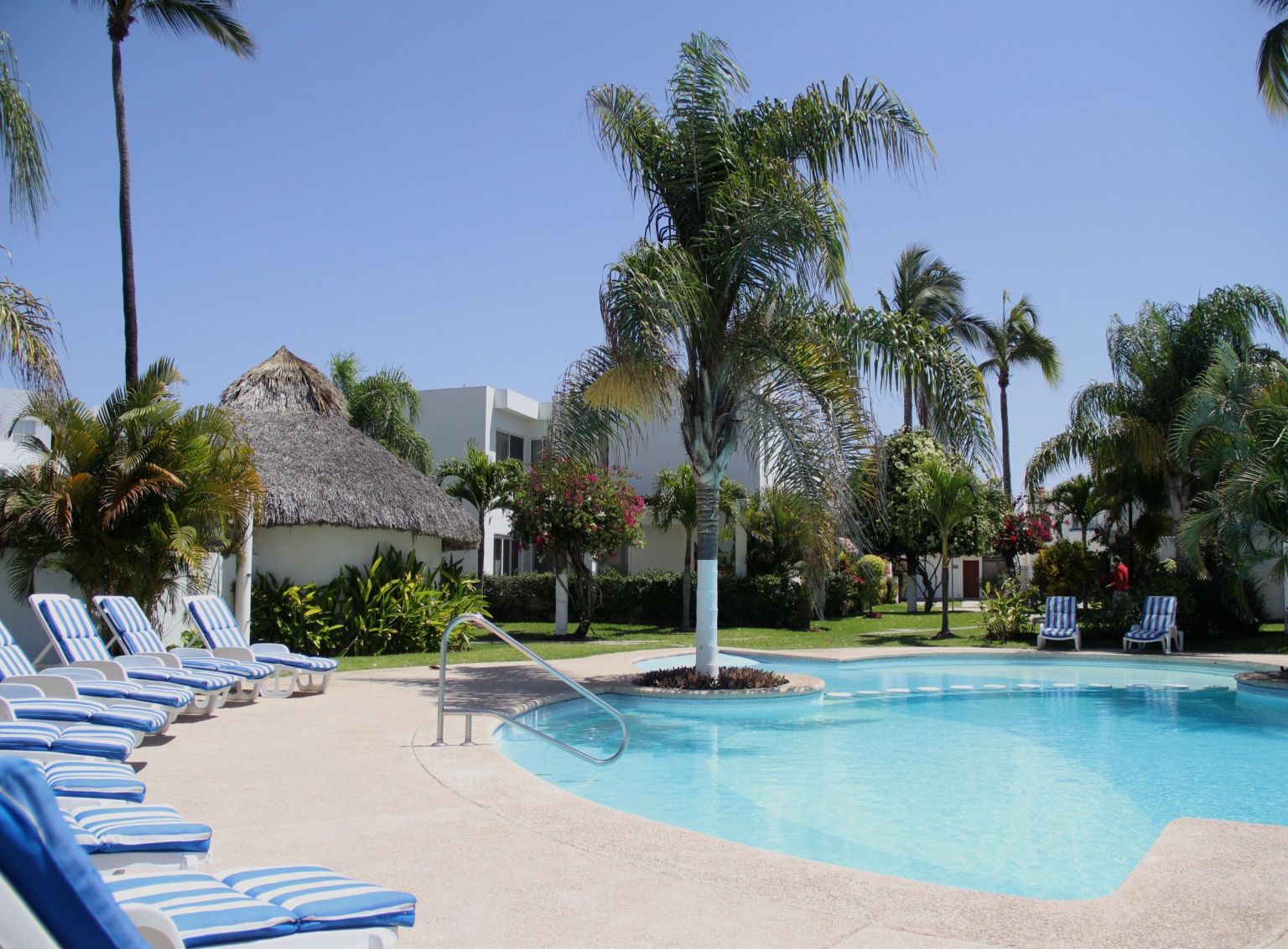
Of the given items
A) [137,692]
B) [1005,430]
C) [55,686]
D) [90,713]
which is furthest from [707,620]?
[1005,430]

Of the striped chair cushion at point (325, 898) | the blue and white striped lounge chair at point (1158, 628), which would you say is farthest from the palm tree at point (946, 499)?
the striped chair cushion at point (325, 898)

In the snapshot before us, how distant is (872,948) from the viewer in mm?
3650

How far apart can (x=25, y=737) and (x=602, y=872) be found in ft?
10.9

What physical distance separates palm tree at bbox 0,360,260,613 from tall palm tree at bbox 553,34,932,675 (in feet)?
16.4

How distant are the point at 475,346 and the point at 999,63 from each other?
17.9m

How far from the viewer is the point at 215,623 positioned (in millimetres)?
11180

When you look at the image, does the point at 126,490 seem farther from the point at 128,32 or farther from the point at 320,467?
the point at 128,32

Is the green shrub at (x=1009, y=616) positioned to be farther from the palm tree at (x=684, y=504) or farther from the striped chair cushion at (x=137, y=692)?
the striped chair cushion at (x=137, y=692)

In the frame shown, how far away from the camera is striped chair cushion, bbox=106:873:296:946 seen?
253 centimetres

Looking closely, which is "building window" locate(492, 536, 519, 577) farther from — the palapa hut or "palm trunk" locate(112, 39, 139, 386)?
"palm trunk" locate(112, 39, 139, 386)

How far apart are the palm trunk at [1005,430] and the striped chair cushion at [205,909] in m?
38.4

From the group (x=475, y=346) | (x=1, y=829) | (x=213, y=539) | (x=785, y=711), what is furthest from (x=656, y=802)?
(x=475, y=346)

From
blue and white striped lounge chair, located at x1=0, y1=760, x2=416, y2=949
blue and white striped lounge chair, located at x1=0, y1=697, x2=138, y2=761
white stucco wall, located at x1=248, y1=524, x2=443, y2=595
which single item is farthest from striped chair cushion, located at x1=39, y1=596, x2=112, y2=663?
white stucco wall, located at x1=248, y1=524, x2=443, y2=595

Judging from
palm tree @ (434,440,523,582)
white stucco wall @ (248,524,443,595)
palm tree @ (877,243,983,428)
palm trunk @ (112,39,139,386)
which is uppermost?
palm tree @ (877,243,983,428)
